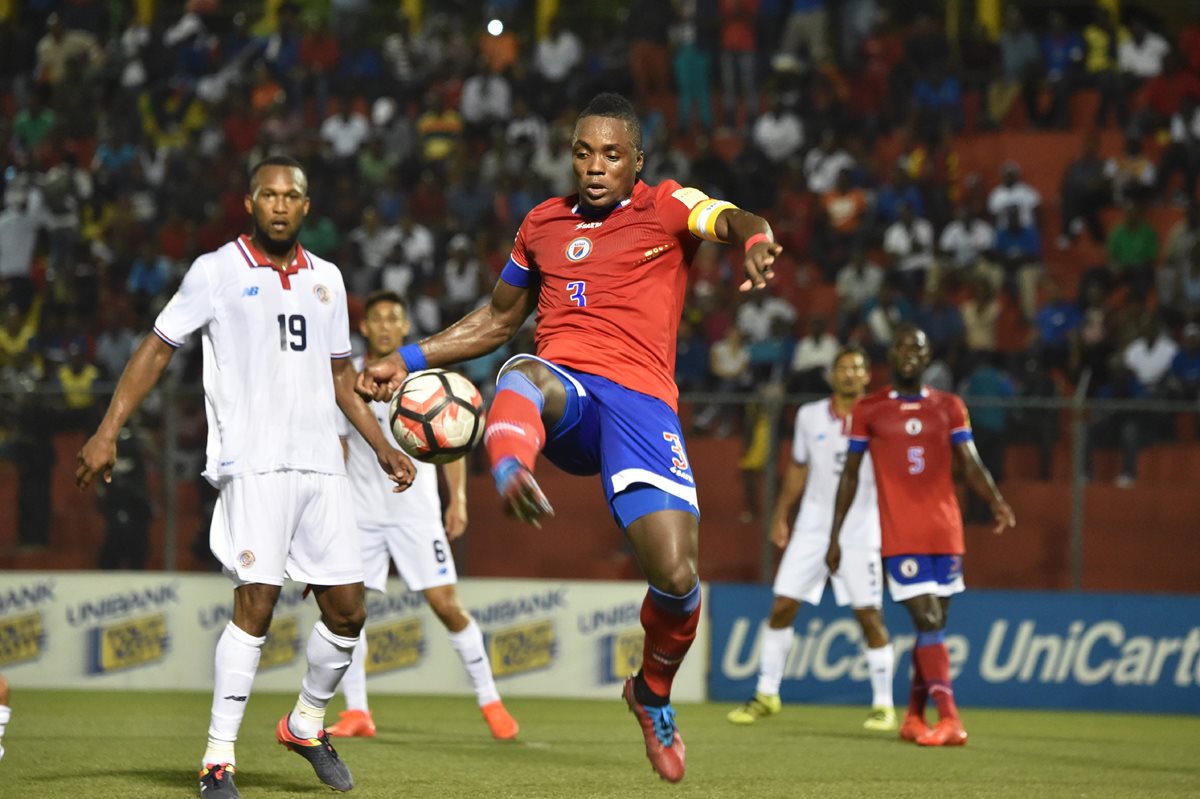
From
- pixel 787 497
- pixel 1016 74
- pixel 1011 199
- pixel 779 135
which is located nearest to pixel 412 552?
pixel 787 497

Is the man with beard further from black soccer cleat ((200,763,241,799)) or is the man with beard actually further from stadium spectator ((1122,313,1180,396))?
stadium spectator ((1122,313,1180,396))

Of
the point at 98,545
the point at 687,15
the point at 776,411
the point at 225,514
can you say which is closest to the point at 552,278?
the point at 225,514

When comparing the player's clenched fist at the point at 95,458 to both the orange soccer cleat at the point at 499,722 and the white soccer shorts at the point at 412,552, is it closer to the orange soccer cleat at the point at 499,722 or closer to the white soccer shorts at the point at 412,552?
the white soccer shorts at the point at 412,552

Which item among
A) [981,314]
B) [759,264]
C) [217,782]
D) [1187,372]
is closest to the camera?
[759,264]

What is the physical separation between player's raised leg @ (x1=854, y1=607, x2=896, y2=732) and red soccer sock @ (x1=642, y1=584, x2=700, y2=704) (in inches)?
220

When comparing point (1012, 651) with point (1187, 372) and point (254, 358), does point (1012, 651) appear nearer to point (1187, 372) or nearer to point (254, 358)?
point (1187, 372)

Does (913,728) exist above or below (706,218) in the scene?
below

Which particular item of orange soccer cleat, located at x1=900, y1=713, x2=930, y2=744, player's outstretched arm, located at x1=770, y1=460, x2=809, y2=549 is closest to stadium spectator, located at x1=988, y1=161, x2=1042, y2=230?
player's outstretched arm, located at x1=770, y1=460, x2=809, y2=549

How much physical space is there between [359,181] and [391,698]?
9159mm

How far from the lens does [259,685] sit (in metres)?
13.5

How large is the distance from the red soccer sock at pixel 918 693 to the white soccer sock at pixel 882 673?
1.10 metres

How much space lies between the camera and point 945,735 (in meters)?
10.2

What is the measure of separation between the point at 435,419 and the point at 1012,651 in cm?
933

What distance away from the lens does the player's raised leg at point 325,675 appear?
280 inches
